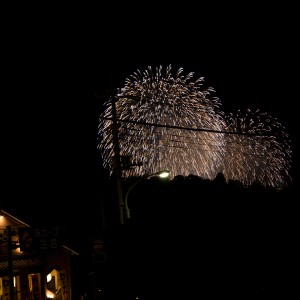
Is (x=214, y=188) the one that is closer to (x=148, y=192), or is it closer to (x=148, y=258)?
(x=148, y=192)

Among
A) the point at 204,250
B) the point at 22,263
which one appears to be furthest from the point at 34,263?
the point at 204,250

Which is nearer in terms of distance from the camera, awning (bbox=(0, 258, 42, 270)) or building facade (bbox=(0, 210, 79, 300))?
building facade (bbox=(0, 210, 79, 300))

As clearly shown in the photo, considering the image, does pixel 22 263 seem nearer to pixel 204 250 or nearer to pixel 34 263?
pixel 34 263

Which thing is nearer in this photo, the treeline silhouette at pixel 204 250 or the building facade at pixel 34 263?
the building facade at pixel 34 263

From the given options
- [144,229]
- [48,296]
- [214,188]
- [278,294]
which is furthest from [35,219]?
[278,294]

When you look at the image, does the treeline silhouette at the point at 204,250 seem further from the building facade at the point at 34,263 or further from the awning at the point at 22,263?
the awning at the point at 22,263

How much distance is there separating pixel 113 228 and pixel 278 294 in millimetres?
7115

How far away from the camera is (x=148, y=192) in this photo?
29250 millimetres

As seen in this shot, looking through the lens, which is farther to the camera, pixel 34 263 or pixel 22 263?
pixel 34 263

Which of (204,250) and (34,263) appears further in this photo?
(34,263)

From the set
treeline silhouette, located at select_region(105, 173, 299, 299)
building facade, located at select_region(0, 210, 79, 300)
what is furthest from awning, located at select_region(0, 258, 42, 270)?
treeline silhouette, located at select_region(105, 173, 299, 299)

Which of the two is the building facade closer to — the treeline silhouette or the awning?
the awning

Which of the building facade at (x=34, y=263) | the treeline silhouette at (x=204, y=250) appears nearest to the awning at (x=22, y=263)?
the building facade at (x=34, y=263)

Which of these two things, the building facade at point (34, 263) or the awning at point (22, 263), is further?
the awning at point (22, 263)
